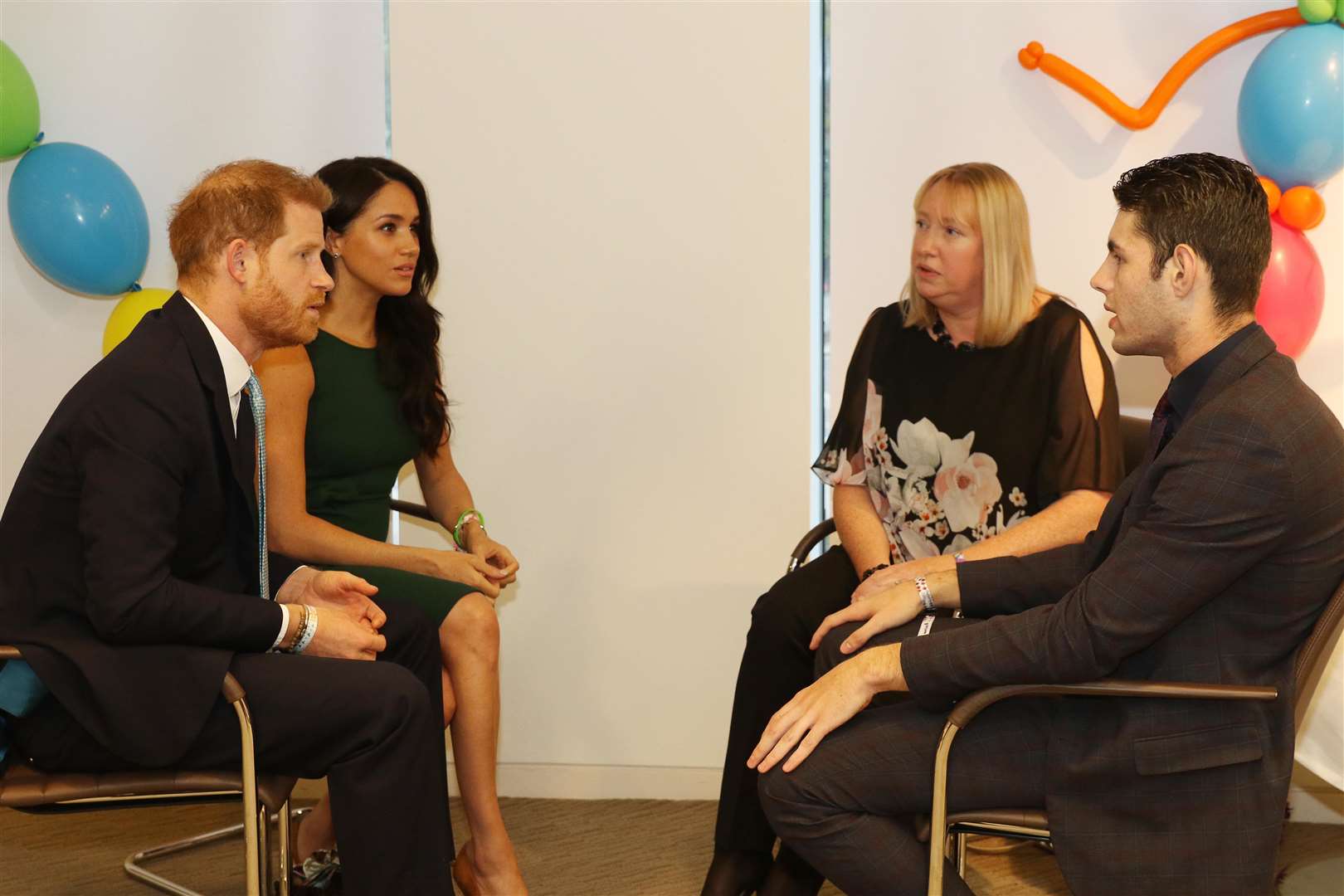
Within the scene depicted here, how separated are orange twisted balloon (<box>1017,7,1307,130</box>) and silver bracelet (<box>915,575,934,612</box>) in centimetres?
163

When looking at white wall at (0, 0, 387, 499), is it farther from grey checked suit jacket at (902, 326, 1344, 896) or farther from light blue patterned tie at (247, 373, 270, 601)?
grey checked suit jacket at (902, 326, 1344, 896)

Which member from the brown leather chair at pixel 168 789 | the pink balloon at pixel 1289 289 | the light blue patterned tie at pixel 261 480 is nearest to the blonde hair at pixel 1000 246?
the pink balloon at pixel 1289 289

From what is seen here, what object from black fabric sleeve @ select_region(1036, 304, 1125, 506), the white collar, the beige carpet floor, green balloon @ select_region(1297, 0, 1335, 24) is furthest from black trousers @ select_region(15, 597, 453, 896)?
green balloon @ select_region(1297, 0, 1335, 24)

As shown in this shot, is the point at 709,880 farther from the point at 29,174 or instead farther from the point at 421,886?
the point at 29,174

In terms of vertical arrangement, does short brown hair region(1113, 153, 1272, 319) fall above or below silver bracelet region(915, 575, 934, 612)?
above

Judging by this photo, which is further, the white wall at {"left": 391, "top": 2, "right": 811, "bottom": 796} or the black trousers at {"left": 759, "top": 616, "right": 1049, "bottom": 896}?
Result: the white wall at {"left": 391, "top": 2, "right": 811, "bottom": 796}

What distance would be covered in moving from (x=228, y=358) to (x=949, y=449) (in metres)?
1.54

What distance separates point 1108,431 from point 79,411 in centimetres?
204

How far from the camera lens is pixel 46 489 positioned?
2.21 m

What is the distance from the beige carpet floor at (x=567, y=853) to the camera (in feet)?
10.2

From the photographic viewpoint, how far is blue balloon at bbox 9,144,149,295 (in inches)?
139

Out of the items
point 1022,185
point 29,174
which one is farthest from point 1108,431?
point 29,174

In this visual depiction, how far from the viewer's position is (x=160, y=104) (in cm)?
387

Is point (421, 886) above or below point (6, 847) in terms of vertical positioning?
above
